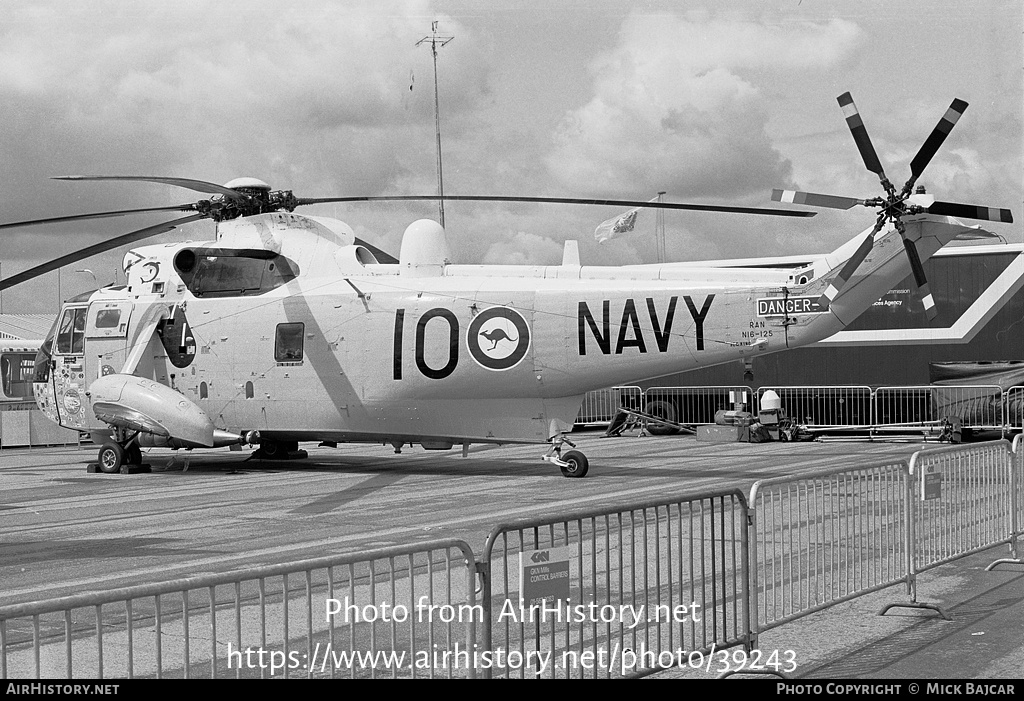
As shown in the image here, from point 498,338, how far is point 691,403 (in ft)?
51.0

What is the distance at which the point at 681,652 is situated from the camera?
6.46 meters

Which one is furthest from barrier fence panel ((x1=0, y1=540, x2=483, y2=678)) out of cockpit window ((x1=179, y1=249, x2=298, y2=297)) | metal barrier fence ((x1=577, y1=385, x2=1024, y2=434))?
metal barrier fence ((x1=577, y1=385, x2=1024, y2=434))

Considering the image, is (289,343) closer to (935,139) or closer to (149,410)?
(149,410)

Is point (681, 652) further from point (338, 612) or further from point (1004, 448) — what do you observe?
point (1004, 448)

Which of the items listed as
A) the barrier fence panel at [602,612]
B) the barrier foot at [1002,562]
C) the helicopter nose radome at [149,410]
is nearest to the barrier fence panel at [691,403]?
the helicopter nose radome at [149,410]

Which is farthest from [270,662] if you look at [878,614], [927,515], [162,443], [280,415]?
[162,443]

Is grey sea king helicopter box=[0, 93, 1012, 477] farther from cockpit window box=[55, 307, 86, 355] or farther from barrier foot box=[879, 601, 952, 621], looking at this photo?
barrier foot box=[879, 601, 952, 621]

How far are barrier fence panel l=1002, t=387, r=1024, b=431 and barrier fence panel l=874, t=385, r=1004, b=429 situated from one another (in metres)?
0.13

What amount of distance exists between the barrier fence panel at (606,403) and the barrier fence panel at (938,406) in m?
7.06

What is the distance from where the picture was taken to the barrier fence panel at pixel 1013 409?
26531mm

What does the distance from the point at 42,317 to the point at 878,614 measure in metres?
84.2

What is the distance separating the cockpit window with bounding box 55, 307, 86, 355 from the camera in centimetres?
2209

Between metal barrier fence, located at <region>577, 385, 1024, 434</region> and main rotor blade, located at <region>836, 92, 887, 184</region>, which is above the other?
main rotor blade, located at <region>836, 92, 887, 184</region>

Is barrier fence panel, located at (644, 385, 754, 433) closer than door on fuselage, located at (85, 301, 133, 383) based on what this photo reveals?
No
